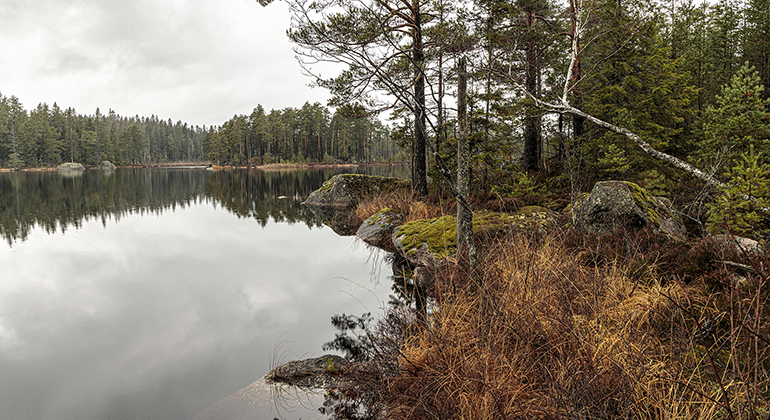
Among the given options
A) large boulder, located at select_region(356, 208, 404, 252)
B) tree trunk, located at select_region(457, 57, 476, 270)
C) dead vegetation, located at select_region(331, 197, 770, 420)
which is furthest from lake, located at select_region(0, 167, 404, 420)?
tree trunk, located at select_region(457, 57, 476, 270)

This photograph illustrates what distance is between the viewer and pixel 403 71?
1127 cm

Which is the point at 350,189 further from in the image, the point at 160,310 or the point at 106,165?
the point at 106,165

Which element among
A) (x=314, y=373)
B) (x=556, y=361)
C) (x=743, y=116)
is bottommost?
(x=314, y=373)

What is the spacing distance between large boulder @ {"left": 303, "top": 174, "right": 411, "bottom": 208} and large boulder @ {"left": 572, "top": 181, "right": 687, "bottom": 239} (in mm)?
11261

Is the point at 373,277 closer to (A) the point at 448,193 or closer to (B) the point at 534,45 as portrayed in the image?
(A) the point at 448,193

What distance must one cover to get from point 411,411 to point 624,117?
9.90 meters

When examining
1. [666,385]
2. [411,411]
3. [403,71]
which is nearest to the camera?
[666,385]

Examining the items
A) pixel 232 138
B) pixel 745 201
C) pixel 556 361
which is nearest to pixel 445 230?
pixel 745 201

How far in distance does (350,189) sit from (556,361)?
617 inches

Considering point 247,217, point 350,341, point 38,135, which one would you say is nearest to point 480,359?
point 350,341

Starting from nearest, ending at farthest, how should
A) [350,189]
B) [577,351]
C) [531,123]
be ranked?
1. [577,351]
2. [531,123]
3. [350,189]

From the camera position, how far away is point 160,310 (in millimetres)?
5824

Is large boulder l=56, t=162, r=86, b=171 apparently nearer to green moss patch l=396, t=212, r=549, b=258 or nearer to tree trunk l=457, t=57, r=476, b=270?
green moss patch l=396, t=212, r=549, b=258

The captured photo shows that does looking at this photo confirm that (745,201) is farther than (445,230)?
No
